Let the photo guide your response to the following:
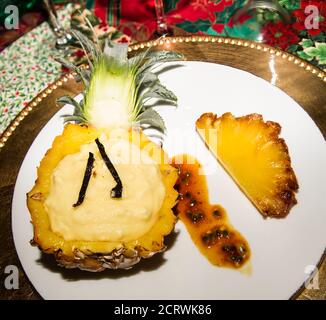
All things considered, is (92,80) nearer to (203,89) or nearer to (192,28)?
(203,89)

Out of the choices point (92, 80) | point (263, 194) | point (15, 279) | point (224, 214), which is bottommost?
point (15, 279)

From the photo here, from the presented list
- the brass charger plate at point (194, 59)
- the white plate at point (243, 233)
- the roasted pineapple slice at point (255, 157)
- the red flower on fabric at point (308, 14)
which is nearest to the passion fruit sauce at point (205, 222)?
the white plate at point (243, 233)

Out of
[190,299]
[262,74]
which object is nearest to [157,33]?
[262,74]

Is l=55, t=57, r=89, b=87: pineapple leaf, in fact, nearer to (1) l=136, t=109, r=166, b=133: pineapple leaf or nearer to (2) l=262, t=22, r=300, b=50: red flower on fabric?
(1) l=136, t=109, r=166, b=133: pineapple leaf

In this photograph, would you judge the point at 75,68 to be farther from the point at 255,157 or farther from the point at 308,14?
the point at 308,14

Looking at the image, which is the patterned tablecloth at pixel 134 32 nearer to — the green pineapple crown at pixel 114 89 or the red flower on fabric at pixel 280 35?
the red flower on fabric at pixel 280 35

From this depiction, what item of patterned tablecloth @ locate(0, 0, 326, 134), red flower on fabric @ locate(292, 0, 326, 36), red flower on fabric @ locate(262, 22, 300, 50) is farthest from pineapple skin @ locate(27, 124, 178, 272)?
red flower on fabric @ locate(292, 0, 326, 36)
